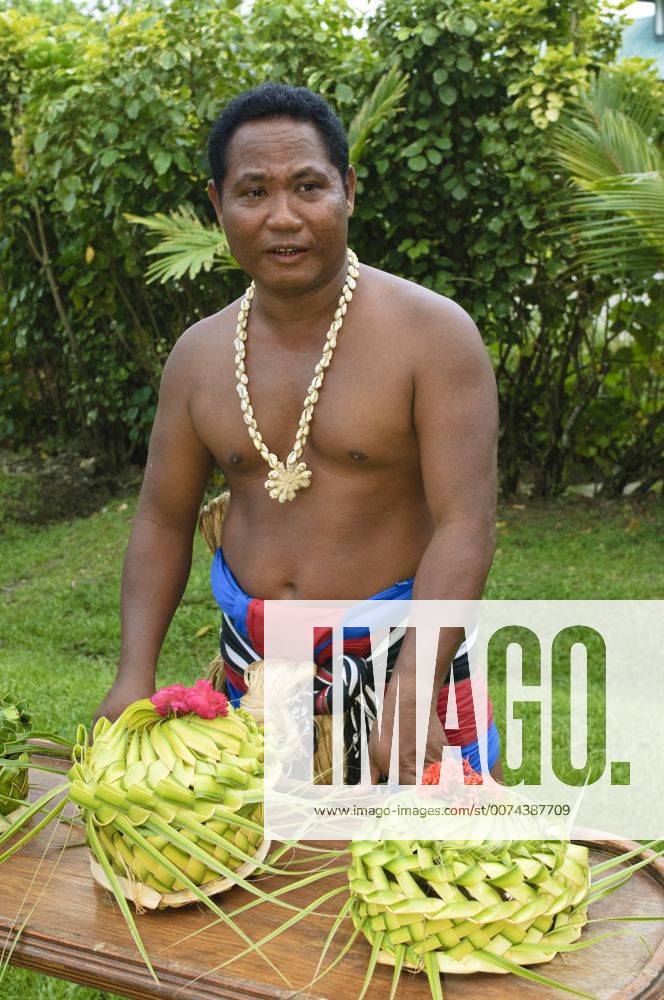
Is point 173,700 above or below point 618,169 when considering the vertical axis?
below

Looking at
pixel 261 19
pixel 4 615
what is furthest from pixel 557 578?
pixel 261 19

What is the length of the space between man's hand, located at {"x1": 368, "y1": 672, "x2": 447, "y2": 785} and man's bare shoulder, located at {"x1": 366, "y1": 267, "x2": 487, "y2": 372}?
584mm

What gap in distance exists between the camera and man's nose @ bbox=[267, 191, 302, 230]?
6.42ft

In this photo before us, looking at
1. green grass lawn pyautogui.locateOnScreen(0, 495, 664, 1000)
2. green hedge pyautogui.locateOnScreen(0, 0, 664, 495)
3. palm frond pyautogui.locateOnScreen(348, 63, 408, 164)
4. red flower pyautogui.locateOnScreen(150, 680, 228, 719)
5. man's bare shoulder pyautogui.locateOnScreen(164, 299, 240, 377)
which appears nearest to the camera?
A: red flower pyautogui.locateOnScreen(150, 680, 228, 719)

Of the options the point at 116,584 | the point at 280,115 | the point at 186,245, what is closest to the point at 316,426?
the point at 280,115

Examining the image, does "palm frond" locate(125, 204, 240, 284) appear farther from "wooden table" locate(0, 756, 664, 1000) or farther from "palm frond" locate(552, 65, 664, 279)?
"wooden table" locate(0, 756, 664, 1000)

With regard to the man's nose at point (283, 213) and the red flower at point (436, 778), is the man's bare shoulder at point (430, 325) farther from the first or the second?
the red flower at point (436, 778)

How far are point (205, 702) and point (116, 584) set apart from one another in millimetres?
4322

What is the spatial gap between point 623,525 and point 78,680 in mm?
3174

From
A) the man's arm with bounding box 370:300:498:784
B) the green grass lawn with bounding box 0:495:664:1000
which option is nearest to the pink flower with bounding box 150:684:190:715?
the man's arm with bounding box 370:300:498:784

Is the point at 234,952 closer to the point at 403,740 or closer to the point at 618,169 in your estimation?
the point at 403,740

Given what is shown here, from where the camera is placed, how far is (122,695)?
2.10 m

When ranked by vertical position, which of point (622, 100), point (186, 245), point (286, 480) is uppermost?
point (622, 100)

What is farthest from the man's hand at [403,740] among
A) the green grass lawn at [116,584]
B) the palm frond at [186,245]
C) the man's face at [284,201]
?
the palm frond at [186,245]
